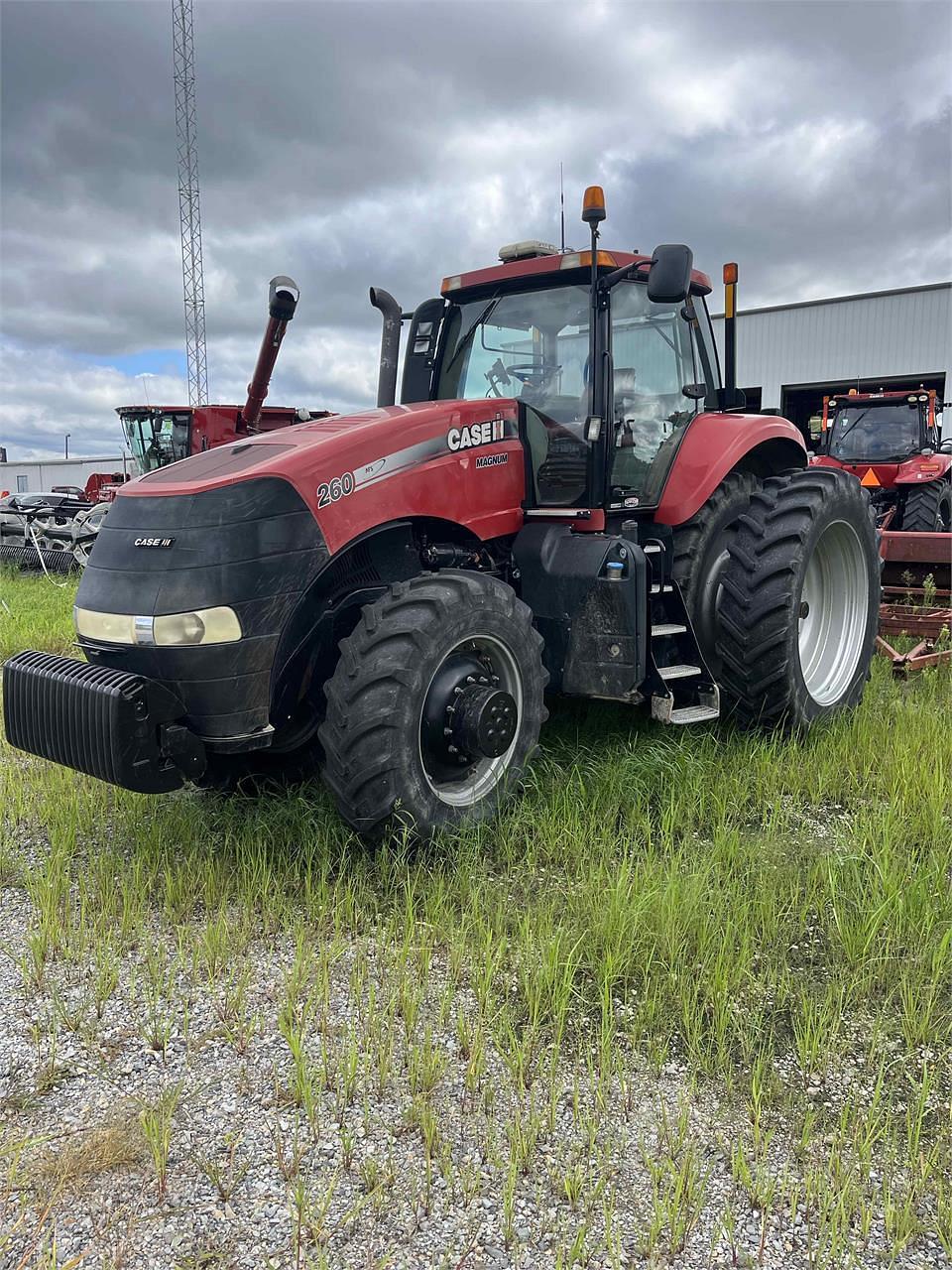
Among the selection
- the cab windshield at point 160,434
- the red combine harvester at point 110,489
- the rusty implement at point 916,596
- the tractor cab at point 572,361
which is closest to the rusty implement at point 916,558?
the rusty implement at point 916,596

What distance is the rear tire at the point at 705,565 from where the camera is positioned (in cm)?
449

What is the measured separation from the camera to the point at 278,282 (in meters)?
5.11

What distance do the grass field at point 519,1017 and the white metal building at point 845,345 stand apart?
1930 centimetres

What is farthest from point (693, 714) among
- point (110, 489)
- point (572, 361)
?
point (110, 489)

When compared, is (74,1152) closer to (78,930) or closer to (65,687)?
(78,930)

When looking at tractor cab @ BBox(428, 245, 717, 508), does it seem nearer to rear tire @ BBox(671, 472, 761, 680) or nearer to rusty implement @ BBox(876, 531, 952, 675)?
rear tire @ BBox(671, 472, 761, 680)

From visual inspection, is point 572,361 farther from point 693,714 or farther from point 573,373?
point 693,714

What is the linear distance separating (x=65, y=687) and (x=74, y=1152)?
1440 millimetres

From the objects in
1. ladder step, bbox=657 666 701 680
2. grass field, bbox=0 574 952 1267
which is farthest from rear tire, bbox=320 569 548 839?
ladder step, bbox=657 666 701 680

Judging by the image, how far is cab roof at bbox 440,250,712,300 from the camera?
415 centimetres

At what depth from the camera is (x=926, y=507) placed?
10.4 m

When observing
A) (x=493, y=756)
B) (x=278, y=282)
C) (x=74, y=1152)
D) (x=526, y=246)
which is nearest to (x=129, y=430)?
(x=278, y=282)

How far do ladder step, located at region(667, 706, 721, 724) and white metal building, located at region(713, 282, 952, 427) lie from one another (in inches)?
720

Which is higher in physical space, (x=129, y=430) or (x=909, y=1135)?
(x=129, y=430)
